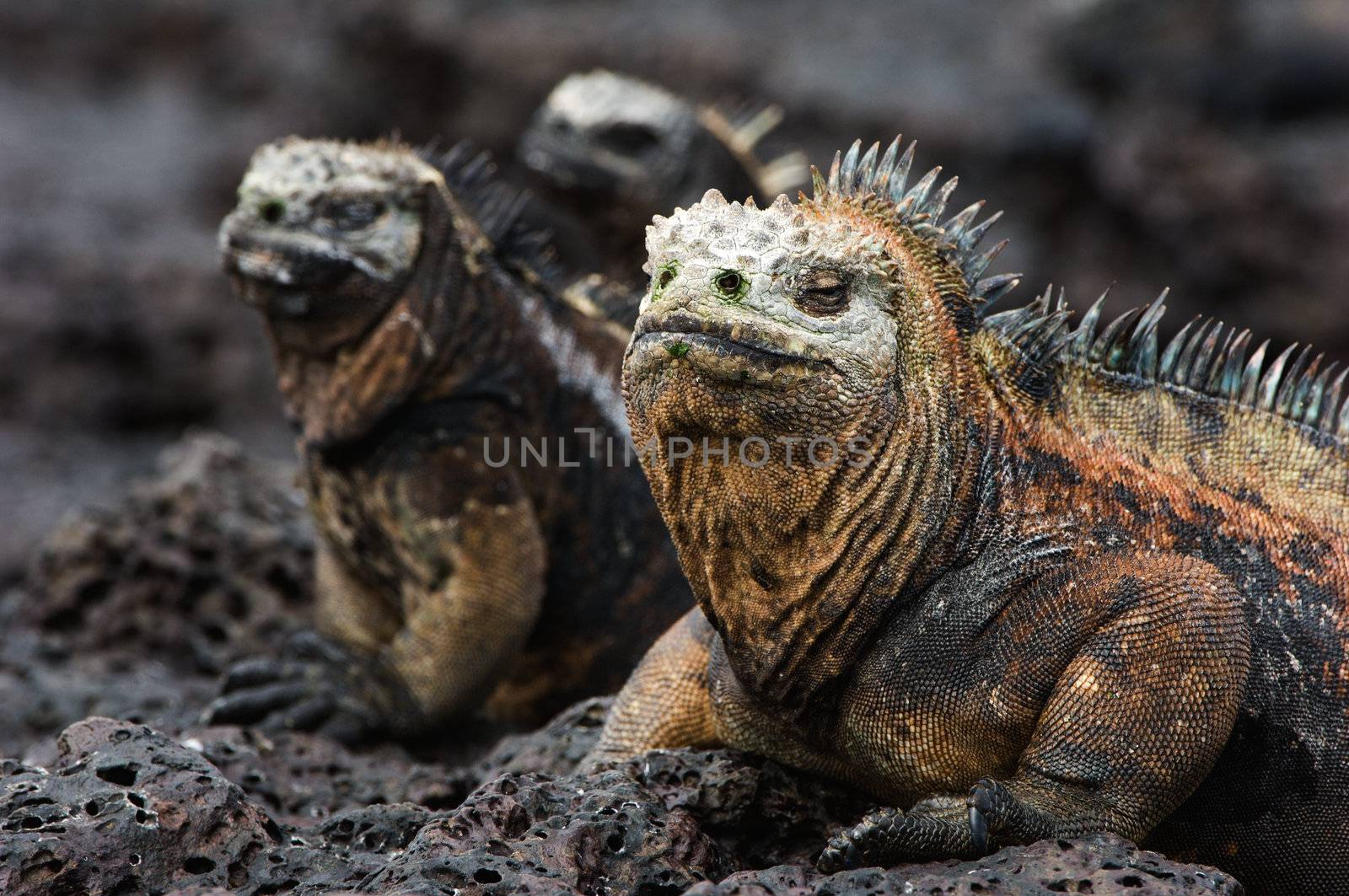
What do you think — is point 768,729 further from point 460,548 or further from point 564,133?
point 564,133

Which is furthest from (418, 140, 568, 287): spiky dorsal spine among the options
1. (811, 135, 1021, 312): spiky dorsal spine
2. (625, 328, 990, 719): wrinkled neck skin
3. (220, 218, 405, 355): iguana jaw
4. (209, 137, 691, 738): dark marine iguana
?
(625, 328, 990, 719): wrinkled neck skin

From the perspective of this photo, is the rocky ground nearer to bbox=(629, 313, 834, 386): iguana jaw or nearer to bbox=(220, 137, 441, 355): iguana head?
bbox=(629, 313, 834, 386): iguana jaw

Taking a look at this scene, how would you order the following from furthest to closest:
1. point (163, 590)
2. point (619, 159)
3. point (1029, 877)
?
point (619, 159) < point (163, 590) < point (1029, 877)

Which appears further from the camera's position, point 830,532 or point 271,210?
point 271,210

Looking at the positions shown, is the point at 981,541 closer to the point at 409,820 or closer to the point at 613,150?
the point at 409,820

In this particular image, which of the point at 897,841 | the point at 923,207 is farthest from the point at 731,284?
the point at 897,841

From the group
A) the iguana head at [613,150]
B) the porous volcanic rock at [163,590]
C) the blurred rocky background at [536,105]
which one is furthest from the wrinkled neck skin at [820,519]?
the blurred rocky background at [536,105]

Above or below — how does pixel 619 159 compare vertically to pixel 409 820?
above

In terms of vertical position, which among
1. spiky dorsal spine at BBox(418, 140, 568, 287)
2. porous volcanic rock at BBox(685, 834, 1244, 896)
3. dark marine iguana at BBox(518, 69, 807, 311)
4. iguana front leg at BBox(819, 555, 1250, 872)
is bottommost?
porous volcanic rock at BBox(685, 834, 1244, 896)
